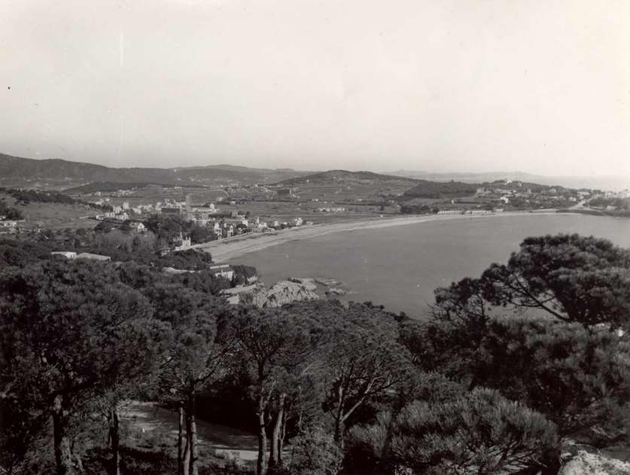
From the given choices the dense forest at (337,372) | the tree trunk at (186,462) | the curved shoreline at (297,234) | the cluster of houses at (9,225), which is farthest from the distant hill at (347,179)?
the tree trunk at (186,462)

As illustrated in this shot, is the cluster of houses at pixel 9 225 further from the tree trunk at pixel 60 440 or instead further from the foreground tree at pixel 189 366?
the tree trunk at pixel 60 440

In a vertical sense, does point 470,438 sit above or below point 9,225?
above

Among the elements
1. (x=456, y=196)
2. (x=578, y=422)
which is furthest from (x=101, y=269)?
(x=456, y=196)

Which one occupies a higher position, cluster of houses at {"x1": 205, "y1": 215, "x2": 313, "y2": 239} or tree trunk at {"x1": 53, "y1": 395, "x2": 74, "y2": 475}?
Result: tree trunk at {"x1": 53, "y1": 395, "x2": 74, "y2": 475}

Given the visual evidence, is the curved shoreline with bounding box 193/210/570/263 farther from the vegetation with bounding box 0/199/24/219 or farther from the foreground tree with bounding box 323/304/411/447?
the foreground tree with bounding box 323/304/411/447

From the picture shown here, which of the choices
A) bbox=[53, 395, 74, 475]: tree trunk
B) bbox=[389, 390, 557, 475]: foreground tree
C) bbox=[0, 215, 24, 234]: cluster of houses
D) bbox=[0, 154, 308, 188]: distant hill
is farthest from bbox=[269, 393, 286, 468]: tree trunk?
bbox=[0, 154, 308, 188]: distant hill

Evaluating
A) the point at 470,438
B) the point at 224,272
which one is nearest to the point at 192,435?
the point at 470,438

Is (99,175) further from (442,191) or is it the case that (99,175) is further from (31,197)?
(442,191)
